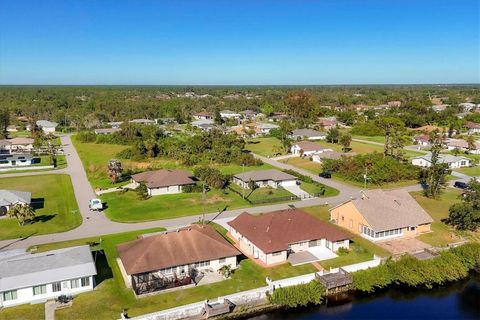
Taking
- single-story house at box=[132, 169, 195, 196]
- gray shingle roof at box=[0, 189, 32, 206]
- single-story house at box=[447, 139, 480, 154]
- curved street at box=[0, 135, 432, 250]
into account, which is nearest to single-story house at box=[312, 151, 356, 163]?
curved street at box=[0, 135, 432, 250]

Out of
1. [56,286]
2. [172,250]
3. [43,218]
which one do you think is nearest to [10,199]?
[43,218]

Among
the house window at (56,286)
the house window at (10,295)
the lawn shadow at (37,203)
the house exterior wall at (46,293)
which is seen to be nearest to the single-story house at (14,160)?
the lawn shadow at (37,203)

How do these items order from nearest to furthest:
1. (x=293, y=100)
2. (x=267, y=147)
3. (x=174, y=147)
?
1. (x=174, y=147)
2. (x=267, y=147)
3. (x=293, y=100)

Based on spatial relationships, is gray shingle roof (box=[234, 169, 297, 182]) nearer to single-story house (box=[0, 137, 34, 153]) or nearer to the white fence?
the white fence

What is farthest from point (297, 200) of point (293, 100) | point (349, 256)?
point (293, 100)

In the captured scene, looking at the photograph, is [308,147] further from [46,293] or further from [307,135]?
[46,293]

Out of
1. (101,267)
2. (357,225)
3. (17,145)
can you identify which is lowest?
(101,267)

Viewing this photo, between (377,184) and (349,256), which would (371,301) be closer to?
(349,256)
